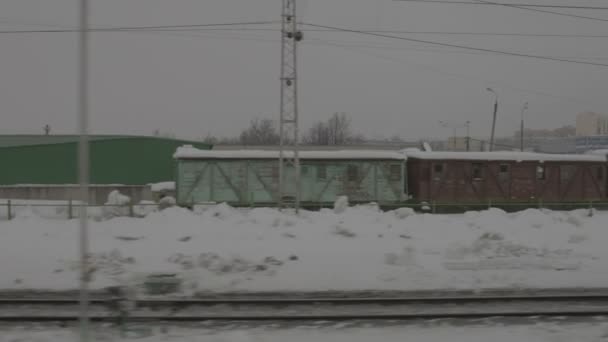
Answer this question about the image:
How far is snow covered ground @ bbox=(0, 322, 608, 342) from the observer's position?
22.6ft

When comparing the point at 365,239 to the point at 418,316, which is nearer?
the point at 418,316

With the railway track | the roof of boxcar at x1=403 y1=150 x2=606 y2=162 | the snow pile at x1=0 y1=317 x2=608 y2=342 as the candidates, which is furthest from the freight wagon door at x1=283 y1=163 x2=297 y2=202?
the snow pile at x1=0 y1=317 x2=608 y2=342

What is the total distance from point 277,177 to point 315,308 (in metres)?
15.2

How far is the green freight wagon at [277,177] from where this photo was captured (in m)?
23.5

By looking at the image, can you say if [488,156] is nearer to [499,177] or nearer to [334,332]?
[499,177]

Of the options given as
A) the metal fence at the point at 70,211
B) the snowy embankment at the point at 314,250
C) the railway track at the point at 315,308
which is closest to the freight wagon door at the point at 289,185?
the snowy embankment at the point at 314,250

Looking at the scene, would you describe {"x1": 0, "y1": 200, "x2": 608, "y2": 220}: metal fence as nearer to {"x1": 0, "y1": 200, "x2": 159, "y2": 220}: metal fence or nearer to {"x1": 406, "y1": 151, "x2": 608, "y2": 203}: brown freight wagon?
{"x1": 0, "y1": 200, "x2": 159, "y2": 220}: metal fence

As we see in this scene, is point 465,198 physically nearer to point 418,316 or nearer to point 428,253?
point 428,253

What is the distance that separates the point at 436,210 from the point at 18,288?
62.6ft

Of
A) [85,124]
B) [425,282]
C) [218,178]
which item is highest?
[85,124]

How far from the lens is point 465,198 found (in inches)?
981

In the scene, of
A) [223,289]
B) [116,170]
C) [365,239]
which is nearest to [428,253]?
[365,239]

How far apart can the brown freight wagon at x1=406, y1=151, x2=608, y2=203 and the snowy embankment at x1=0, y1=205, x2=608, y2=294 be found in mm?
4798

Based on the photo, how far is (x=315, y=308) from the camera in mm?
8828
